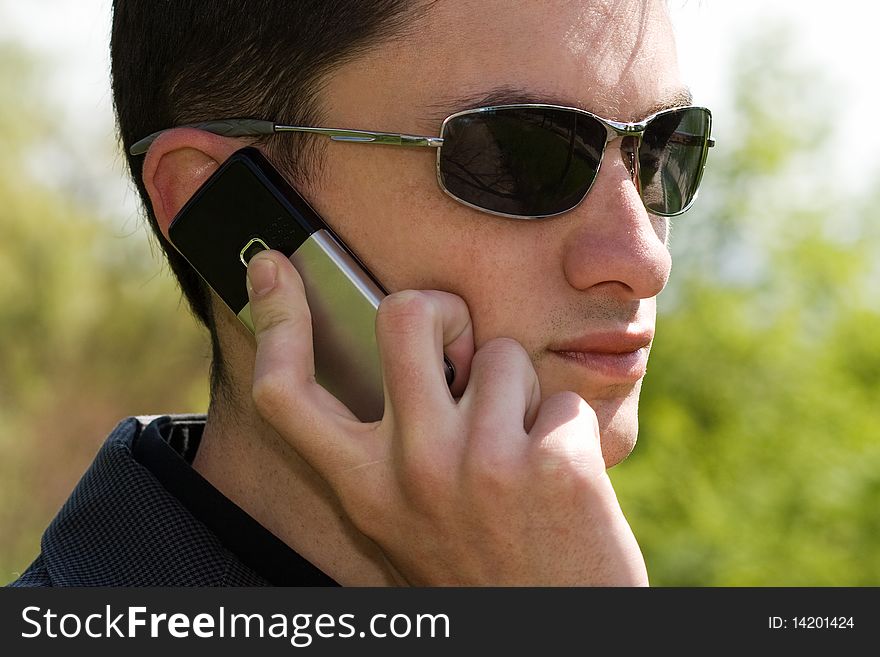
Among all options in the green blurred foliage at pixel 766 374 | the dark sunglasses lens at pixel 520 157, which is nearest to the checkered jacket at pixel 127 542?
the dark sunglasses lens at pixel 520 157

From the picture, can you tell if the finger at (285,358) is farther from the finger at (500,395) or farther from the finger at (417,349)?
the finger at (500,395)

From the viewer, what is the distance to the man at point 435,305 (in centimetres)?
197

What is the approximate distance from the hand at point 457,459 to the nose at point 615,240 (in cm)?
25

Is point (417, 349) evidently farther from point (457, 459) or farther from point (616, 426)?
point (616, 426)

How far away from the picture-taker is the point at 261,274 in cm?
235

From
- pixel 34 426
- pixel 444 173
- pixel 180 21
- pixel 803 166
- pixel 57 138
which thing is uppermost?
pixel 57 138

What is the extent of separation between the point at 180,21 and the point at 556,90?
106 cm

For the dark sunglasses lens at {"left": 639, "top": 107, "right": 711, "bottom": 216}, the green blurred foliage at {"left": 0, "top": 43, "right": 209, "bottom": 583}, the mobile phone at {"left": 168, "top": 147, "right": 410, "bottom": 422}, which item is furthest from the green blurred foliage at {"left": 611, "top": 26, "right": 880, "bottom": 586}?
the green blurred foliage at {"left": 0, "top": 43, "right": 209, "bottom": 583}

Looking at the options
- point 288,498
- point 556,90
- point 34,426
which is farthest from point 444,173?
point 34,426

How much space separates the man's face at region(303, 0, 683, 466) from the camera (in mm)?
2283

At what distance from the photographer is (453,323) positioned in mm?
2248

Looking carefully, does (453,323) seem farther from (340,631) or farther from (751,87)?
(751,87)

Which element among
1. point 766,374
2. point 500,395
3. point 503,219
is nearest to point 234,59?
point 503,219

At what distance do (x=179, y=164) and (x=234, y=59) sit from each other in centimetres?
30
